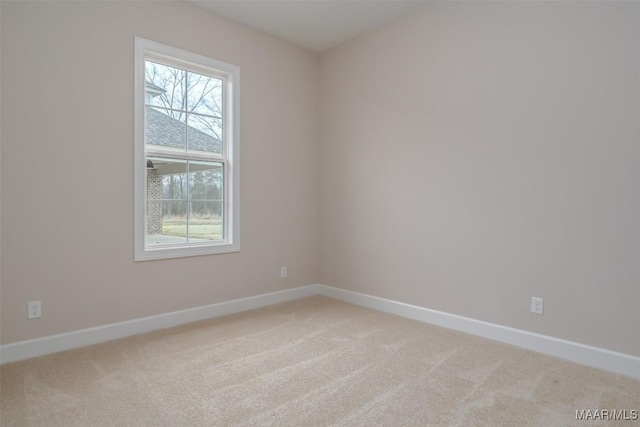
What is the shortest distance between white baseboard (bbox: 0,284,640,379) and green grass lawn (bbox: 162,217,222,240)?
67 centimetres

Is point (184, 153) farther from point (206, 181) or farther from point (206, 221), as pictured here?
point (206, 221)

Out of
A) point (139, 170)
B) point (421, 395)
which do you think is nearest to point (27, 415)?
point (139, 170)

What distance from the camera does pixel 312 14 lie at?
135 inches

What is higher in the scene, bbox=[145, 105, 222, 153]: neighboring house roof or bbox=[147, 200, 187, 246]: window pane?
bbox=[145, 105, 222, 153]: neighboring house roof

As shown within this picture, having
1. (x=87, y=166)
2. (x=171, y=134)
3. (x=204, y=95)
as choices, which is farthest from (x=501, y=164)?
(x=87, y=166)

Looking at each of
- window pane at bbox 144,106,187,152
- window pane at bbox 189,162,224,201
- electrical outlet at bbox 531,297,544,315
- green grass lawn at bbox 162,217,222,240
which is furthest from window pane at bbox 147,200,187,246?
electrical outlet at bbox 531,297,544,315

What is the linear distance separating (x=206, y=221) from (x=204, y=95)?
1197mm

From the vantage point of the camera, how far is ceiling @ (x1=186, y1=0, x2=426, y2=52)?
325cm

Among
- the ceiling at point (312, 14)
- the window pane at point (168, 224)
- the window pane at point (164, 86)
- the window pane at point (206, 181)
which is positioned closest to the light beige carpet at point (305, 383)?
the window pane at point (168, 224)

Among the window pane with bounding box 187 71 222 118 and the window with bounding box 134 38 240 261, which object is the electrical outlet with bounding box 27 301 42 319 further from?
the window pane with bounding box 187 71 222 118

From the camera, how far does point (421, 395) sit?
80.3 inches

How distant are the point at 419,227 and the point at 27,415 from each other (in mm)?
2991

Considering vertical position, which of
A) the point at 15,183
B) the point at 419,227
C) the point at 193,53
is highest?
the point at 193,53

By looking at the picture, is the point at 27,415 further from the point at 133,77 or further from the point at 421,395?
the point at 133,77
